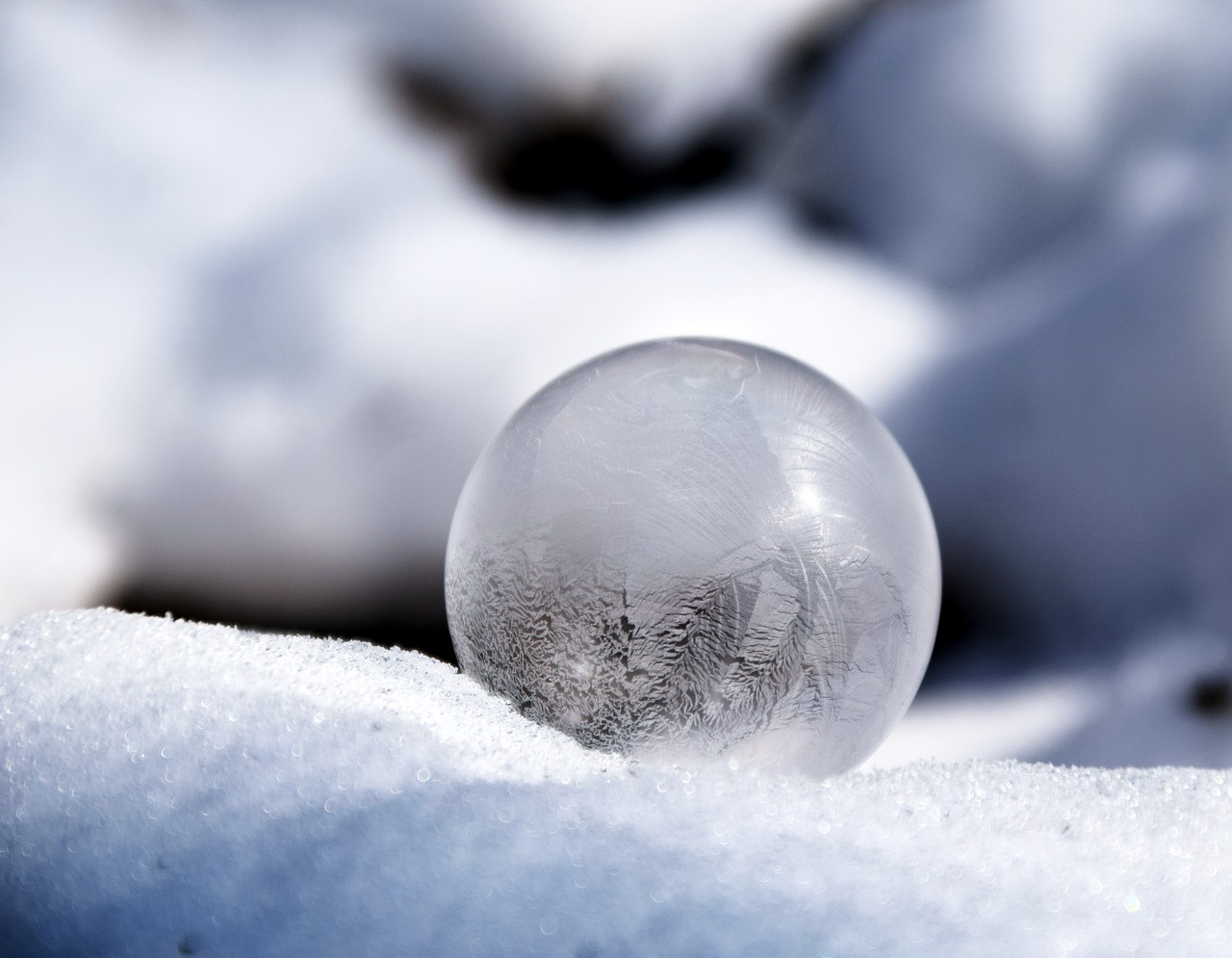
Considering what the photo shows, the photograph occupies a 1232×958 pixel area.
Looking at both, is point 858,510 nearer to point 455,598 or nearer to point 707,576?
point 707,576

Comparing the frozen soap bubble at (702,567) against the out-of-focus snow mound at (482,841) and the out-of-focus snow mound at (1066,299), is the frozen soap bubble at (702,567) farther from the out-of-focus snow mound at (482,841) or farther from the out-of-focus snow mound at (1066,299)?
the out-of-focus snow mound at (1066,299)

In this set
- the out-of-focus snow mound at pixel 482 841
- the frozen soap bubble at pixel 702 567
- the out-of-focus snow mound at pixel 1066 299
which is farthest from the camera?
the out-of-focus snow mound at pixel 1066 299

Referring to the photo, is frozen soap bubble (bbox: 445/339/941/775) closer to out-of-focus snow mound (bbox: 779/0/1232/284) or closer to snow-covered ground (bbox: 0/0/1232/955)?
snow-covered ground (bbox: 0/0/1232/955)

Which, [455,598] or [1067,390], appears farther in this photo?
[1067,390]

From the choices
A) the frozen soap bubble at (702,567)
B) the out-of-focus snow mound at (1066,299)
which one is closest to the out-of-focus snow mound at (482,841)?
the frozen soap bubble at (702,567)

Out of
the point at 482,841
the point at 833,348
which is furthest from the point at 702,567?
the point at 833,348

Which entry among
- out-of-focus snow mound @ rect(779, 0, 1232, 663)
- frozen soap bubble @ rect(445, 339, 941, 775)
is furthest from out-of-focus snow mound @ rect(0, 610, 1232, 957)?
out-of-focus snow mound @ rect(779, 0, 1232, 663)

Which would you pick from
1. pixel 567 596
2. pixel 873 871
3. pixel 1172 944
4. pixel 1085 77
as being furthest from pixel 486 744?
pixel 1085 77
